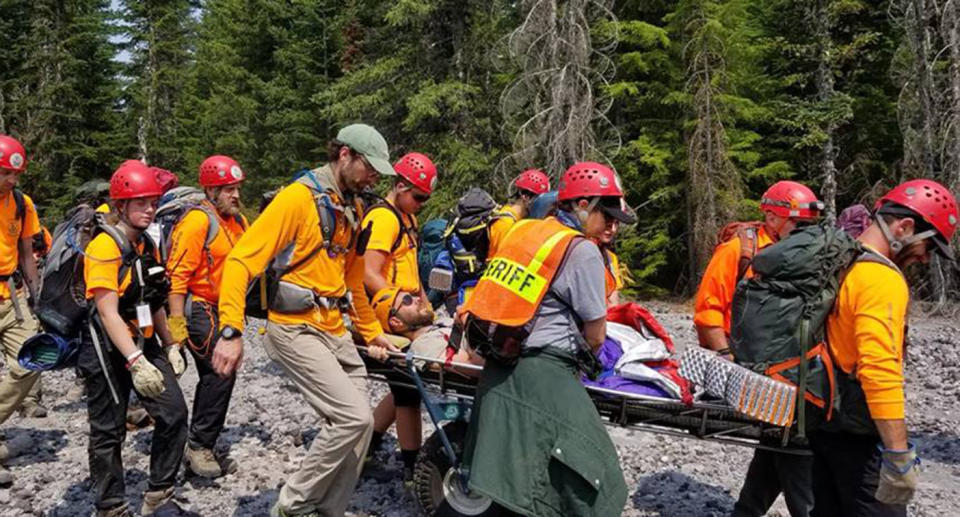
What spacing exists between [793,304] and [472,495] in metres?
2.61

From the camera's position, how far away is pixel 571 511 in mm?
3203

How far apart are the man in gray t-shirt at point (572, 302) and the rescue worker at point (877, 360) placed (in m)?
1.31

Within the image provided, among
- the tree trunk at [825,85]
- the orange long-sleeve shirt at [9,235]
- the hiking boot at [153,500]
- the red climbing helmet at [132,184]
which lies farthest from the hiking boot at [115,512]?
the tree trunk at [825,85]

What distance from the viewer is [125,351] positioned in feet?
14.5

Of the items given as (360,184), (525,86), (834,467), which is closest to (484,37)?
(525,86)

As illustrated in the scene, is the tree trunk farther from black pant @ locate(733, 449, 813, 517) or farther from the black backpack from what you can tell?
the black backpack

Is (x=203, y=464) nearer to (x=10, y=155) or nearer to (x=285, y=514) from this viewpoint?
(x=285, y=514)

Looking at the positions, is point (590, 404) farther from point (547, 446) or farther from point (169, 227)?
point (169, 227)

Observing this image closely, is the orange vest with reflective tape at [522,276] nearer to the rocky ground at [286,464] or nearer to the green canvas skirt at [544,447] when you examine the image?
the green canvas skirt at [544,447]

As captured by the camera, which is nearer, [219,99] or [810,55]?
[810,55]

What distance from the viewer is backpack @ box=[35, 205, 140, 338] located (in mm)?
4957

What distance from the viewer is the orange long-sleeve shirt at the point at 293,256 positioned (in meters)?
3.97

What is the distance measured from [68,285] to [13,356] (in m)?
2.26

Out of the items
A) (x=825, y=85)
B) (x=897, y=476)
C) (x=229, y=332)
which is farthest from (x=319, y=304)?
(x=825, y=85)
